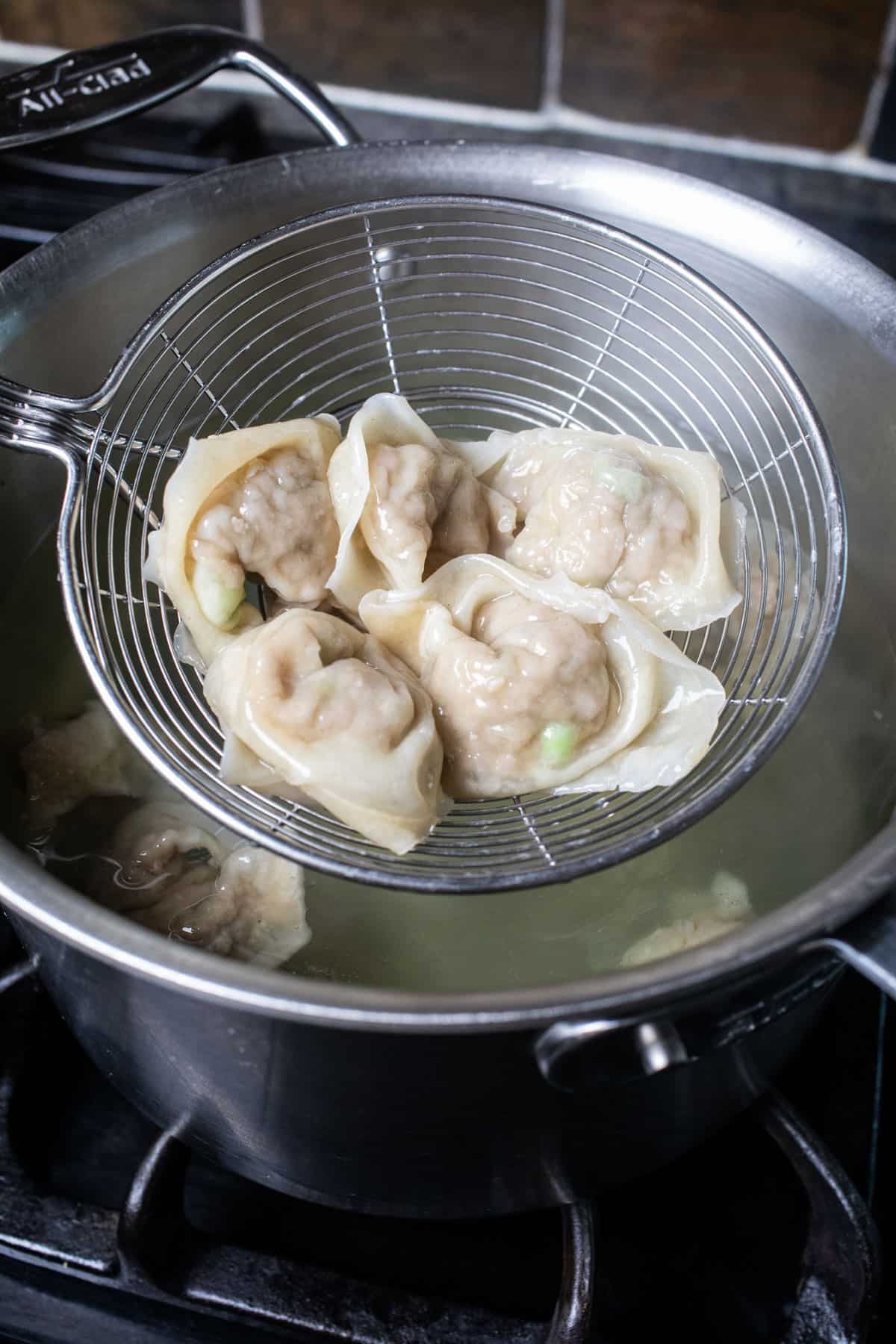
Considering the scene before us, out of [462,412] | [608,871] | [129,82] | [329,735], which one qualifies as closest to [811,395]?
[462,412]

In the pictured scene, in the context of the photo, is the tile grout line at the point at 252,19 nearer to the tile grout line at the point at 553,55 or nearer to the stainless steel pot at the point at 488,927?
the tile grout line at the point at 553,55

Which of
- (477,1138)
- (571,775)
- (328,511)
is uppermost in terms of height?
(328,511)

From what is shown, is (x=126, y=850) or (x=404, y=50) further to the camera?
(x=404, y=50)

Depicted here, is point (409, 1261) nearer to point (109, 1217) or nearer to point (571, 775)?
point (109, 1217)

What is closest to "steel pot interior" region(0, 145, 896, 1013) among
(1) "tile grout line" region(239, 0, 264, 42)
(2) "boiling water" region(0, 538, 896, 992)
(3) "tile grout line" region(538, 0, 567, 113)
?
(2) "boiling water" region(0, 538, 896, 992)

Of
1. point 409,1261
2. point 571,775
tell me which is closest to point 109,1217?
point 409,1261

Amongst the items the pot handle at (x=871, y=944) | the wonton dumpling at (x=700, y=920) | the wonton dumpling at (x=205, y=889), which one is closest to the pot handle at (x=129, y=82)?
the wonton dumpling at (x=205, y=889)
